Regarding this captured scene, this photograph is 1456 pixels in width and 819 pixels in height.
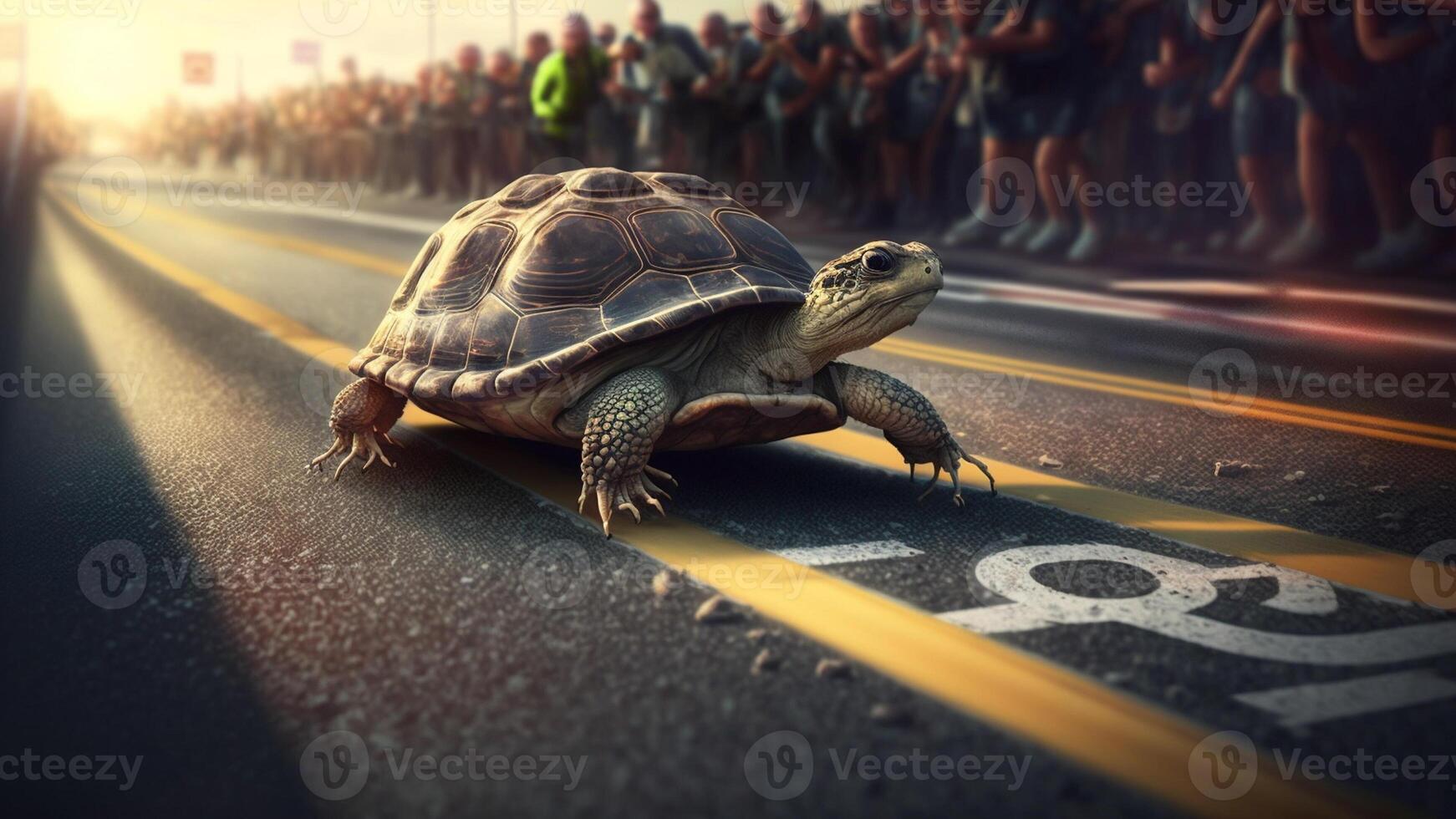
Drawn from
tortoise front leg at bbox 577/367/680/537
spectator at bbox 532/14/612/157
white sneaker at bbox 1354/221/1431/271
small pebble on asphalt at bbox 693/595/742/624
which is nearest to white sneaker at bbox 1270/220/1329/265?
white sneaker at bbox 1354/221/1431/271

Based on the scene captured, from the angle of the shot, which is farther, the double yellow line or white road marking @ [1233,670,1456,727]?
the double yellow line

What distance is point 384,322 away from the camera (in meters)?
4.34

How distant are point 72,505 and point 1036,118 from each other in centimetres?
997

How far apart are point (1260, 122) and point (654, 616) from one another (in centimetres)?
962

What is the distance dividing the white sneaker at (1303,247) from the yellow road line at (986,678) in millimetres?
8075

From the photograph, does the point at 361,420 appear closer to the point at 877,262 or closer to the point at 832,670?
the point at 877,262

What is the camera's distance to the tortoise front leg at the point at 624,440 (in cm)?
333

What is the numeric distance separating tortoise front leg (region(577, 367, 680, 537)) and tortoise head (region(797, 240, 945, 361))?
1.62 feet

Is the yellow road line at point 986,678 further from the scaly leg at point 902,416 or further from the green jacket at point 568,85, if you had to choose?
the green jacket at point 568,85

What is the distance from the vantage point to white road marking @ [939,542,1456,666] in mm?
2512

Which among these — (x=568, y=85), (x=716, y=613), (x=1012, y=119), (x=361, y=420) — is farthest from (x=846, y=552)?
(x=568, y=85)

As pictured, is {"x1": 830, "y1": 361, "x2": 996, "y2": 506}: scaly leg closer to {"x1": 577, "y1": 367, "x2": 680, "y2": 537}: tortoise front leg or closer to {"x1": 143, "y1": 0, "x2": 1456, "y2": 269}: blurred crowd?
{"x1": 577, "y1": 367, "x2": 680, "y2": 537}: tortoise front leg

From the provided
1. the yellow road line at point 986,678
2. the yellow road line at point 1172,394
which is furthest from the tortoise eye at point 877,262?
the yellow road line at point 1172,394

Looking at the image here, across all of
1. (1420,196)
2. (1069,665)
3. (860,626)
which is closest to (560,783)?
(860,626)
